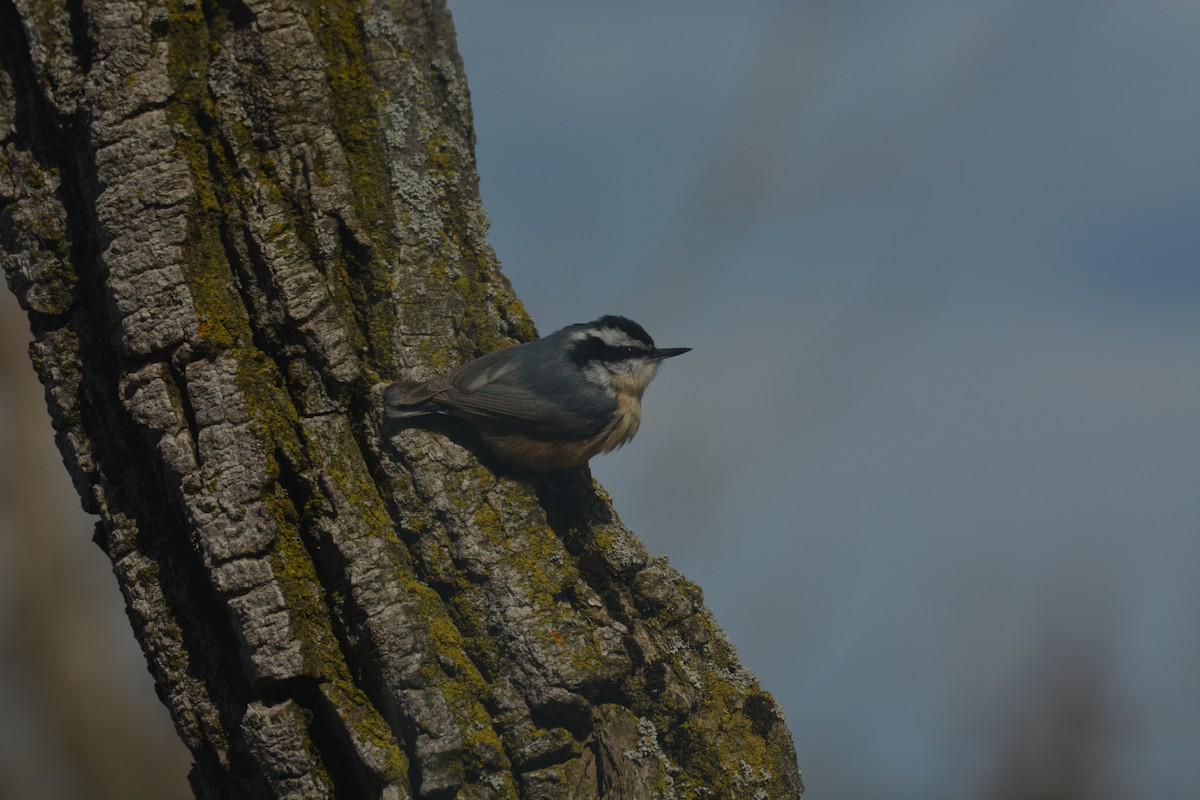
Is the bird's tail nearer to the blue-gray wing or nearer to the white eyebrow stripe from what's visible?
the blue-gray wing

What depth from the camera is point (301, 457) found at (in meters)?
1.97

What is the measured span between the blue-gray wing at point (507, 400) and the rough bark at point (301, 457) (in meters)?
0.06

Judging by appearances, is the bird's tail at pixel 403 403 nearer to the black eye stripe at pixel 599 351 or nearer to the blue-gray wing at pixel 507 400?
the blue-gray wing at pixel 507 400

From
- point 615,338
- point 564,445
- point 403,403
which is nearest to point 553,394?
point 564,445

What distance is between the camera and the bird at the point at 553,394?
2193 millimetres

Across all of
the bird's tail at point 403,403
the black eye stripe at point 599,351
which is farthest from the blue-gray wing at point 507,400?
the black eye stripe at point 599,351

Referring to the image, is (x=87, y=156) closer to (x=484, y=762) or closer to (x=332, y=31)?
(x=332, y=31)

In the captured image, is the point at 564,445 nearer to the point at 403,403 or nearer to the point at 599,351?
the point at 599,351

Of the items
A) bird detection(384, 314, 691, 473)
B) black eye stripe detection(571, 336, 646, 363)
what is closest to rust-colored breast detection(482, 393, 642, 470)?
bird detection(384, 314, 691, 473)

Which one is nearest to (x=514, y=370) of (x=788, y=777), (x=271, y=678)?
(x=271, y=678)

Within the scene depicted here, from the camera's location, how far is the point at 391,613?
1945 millimetres

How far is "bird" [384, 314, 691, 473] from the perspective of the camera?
86.4 inches

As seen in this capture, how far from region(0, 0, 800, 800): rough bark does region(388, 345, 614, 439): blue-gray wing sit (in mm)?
63

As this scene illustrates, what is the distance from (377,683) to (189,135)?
1.19 metres
